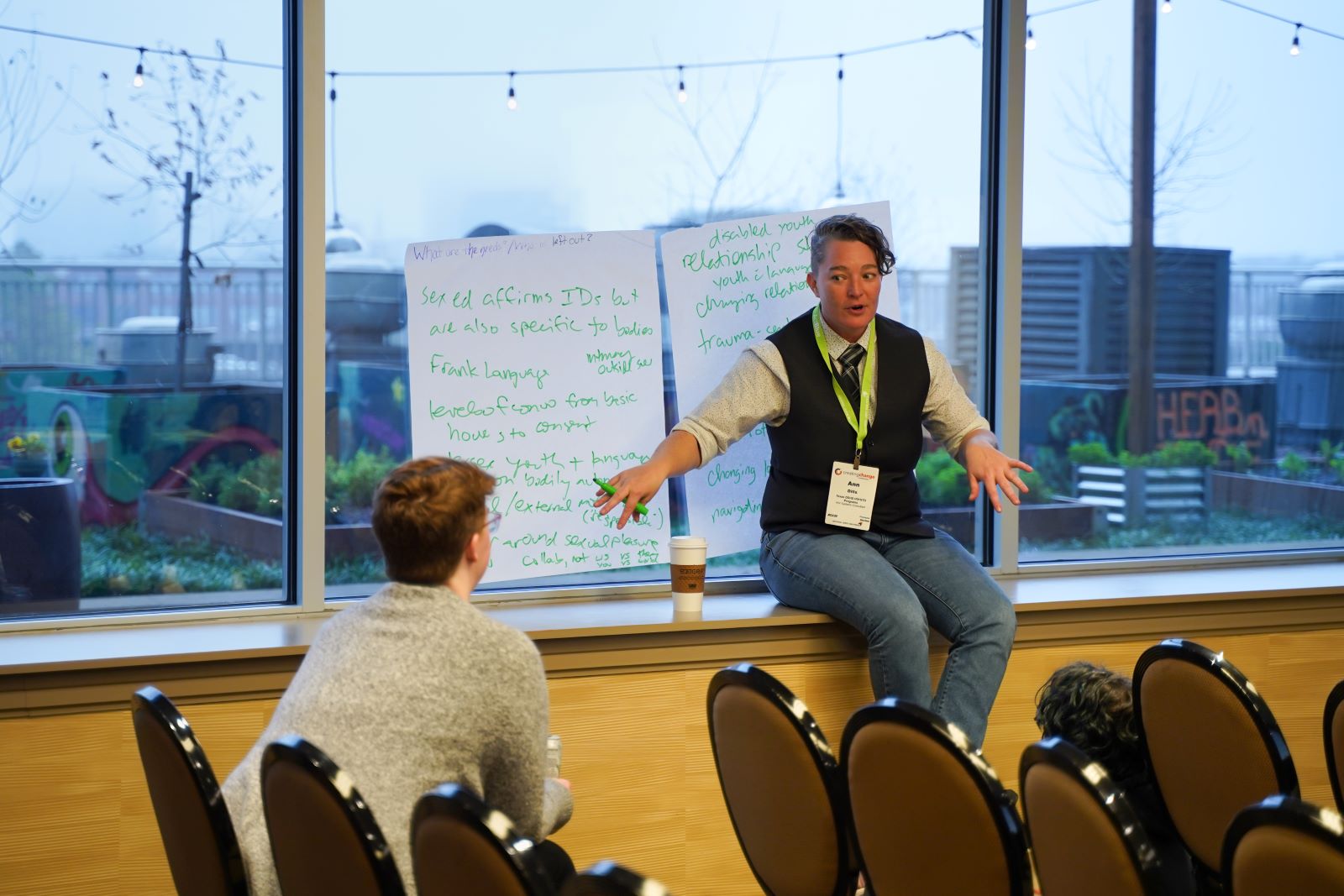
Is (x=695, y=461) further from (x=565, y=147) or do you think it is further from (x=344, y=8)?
(x=344, y=8)

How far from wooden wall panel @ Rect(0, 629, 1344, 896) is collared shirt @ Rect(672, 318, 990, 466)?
1.91 ft

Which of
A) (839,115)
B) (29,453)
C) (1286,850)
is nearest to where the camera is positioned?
(1286,850)

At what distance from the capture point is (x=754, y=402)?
10.7 ft

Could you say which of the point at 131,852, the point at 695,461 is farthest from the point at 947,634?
the point at 131,852

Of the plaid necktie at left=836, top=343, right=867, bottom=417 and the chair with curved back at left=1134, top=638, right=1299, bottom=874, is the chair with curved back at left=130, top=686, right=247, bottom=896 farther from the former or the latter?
the plaid necktie at left=836, top=343, right=867, bottom=417

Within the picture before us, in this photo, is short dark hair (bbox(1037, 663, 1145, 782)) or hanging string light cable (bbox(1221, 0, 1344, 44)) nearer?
short dark hair (bbox(1037, 663, 1145, 782))

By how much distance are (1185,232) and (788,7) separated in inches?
59.5

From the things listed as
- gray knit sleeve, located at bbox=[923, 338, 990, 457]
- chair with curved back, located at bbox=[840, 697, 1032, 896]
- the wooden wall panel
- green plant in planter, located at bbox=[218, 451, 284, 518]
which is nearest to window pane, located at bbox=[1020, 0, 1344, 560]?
the wooden wall panel

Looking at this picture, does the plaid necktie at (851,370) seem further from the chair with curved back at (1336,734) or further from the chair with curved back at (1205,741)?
the chair with curved back at (1336,734)

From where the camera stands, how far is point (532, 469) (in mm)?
3375

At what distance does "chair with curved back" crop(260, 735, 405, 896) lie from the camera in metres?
1.51

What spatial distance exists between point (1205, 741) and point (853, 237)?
5.10 feet

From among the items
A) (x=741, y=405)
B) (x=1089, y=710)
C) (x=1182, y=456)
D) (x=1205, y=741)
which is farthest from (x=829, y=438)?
(x=1182, y=456)

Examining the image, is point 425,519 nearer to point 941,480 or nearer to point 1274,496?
point 941,480
